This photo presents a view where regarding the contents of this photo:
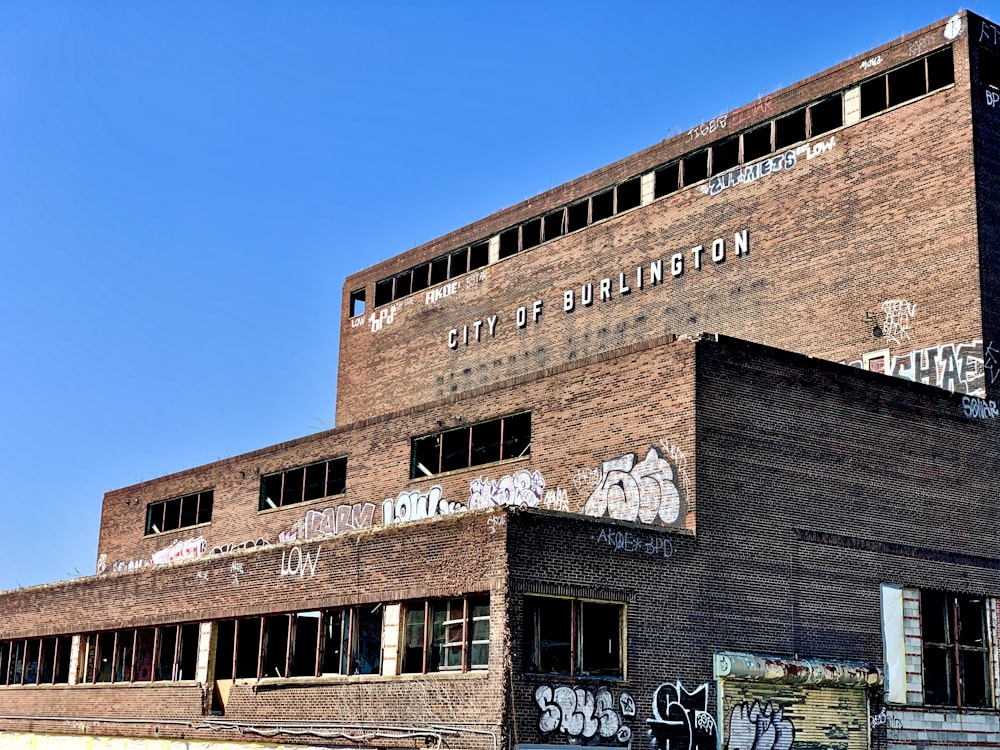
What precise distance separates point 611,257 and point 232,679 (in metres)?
19.0

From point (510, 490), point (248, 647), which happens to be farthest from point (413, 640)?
point (510, 490)

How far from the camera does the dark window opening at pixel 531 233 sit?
43.2m

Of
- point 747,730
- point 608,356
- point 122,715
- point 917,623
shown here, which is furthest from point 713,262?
point 122,715

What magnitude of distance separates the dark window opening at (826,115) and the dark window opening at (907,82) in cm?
157

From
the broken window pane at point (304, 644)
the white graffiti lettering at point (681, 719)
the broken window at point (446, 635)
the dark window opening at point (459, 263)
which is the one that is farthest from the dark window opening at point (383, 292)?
the white graffiti lettering at point (681, 719)

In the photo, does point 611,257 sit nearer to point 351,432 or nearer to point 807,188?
point 807,188

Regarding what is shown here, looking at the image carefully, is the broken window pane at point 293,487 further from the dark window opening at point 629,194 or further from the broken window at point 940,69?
the broken window at point 940,69

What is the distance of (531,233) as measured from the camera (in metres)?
43.6

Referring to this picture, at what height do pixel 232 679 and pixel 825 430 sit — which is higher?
pixel 825 430

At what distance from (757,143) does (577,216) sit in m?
7.40

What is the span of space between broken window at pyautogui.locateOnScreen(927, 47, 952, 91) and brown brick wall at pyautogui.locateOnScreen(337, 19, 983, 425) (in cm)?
26

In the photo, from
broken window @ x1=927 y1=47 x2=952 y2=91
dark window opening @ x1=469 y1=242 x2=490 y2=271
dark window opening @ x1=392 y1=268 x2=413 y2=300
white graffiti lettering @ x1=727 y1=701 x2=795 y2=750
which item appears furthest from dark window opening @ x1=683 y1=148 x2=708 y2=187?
white graffiti lettering @ x1=727 y1=701 x2=795 y2=750

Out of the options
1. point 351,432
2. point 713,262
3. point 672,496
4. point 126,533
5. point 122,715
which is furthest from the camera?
point 126,533

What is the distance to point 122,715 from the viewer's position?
2992cm
